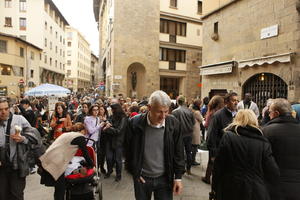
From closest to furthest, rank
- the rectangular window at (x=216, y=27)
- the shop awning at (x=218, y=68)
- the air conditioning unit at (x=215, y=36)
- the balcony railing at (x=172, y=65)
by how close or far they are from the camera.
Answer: the shop awning at (x=218, y=68)
the air conditioning unit at (x=215, y=36)
the rectangular window at (x=216, y=27)
the balcony railing at (x=172, y=65)

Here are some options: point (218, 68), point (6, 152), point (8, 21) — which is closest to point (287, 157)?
point (6, 152)

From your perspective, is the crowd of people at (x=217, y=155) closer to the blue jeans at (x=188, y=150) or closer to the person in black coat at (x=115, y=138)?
the person in black coat at (x=115, y=138)

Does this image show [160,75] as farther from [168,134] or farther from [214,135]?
[168,134]

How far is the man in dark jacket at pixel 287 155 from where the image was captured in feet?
8.37

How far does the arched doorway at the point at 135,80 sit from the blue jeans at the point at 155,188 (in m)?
Result: 20.2

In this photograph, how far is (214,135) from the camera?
13.1ft

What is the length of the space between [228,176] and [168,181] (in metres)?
0.76

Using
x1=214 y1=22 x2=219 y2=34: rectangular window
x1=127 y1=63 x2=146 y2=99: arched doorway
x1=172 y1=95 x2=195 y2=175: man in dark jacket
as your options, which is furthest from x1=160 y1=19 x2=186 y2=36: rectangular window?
x1=172 y1=95 x2=195 y2=175: man in dark jacket

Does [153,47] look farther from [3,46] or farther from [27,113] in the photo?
[3,46]

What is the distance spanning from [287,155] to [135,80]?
69.3 ft

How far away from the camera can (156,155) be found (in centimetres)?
256

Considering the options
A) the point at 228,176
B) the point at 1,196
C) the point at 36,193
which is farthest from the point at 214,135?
the point at 36,193

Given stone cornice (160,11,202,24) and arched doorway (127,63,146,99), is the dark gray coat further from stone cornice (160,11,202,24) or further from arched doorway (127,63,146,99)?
stone cornice (160,11,202,24)

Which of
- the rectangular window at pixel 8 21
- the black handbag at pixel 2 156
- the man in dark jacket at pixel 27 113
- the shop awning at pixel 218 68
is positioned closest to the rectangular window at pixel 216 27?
the shop awning at pixel 218 68
